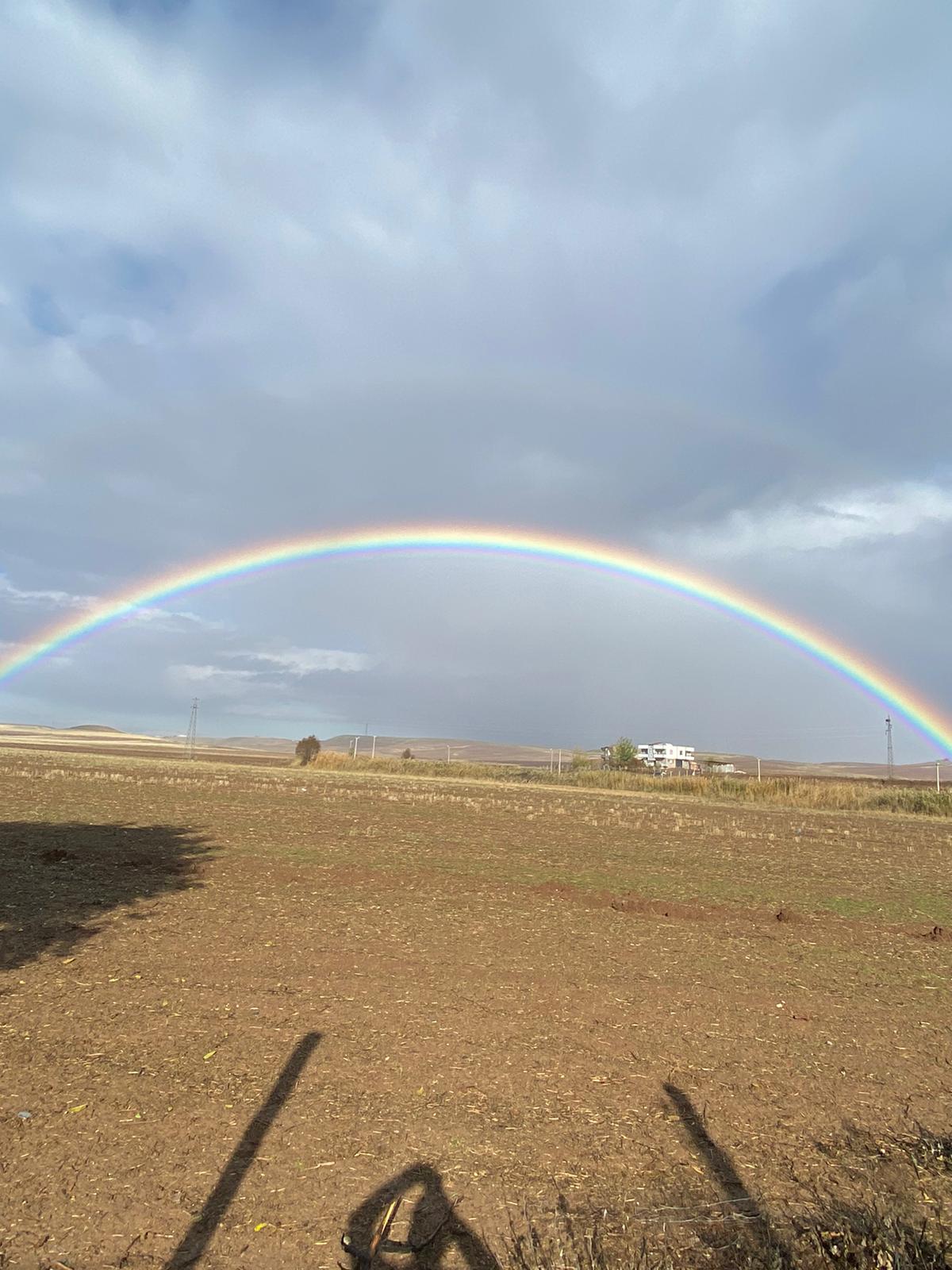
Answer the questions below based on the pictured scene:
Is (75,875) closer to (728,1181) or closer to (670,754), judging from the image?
(728,1181)

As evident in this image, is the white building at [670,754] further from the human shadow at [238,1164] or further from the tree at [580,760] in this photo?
the human shadow at [238,1164]

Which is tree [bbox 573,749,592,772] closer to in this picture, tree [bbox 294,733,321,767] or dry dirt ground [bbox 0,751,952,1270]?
tree [bbox 294,733,321,767]

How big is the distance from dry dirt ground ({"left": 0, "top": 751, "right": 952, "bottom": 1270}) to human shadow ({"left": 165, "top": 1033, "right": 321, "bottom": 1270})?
0.8 inches

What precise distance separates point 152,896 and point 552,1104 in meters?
8.13

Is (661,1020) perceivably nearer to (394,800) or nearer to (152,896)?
(152,896)

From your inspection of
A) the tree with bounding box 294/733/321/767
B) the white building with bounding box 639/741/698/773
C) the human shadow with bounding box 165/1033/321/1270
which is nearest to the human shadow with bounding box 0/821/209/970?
the human shadow with bounding box 165/1033/321/1270

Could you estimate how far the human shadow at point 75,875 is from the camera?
9664 mm


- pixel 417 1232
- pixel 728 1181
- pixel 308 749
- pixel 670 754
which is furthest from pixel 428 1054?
pixel 670 754

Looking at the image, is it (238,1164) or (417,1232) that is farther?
(238,1164)

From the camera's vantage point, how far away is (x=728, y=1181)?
489 centimetres

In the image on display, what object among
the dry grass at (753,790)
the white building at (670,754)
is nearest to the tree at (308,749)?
the dry grass at (753,790)

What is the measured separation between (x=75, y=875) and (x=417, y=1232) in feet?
36.3

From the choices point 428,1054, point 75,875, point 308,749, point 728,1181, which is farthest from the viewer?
point 308,749

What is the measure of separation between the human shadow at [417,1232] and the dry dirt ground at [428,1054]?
0.02 meters
